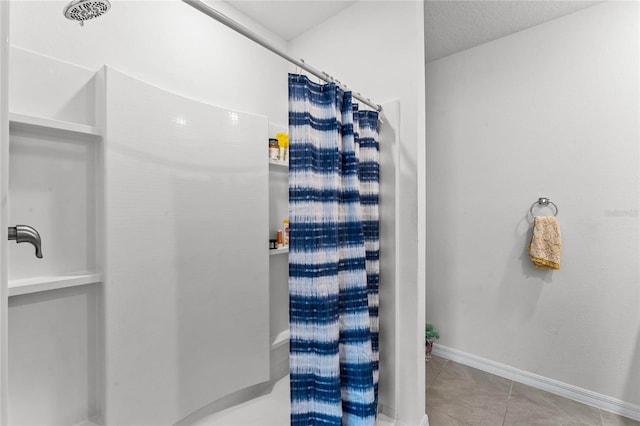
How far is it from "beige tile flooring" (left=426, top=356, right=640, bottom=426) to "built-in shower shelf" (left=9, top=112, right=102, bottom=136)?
2.24 m

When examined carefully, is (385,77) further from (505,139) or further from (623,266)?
(623,266)

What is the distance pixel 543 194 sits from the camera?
6.91 feet

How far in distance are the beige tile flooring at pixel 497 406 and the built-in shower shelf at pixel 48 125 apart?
2.24 meters

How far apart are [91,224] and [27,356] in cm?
50

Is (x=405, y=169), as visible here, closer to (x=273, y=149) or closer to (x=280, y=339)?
(x=273, y=149)

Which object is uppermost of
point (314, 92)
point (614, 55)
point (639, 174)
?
point (614, 55)

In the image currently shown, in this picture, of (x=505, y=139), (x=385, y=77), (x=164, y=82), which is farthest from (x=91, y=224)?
(x=505, y=139)

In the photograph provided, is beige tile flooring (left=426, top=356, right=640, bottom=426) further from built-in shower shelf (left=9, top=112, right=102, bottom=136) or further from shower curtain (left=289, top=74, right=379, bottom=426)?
built-in shower shelf (left=9, top=112, right=102, bottom=136)

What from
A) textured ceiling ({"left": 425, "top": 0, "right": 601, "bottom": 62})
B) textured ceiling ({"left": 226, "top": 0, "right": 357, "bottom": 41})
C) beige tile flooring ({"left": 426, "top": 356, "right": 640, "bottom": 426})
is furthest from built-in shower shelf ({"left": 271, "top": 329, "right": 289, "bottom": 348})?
textured ceiling ({"left": 425, "top": 0, "right": 601, "bottom": 62})

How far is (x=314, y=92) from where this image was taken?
125cm

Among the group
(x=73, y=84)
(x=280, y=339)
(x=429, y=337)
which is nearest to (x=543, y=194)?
(x=429, y=337)

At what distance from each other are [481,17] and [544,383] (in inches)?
101

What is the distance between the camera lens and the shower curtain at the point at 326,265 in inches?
46.2

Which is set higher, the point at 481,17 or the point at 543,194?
the point at 481,17
